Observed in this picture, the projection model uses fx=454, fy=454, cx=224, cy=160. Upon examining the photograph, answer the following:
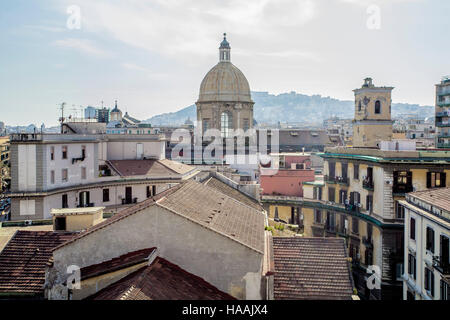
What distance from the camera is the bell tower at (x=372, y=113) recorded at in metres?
55.6

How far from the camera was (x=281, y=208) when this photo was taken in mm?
49062

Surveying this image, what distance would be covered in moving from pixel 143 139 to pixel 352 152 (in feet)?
73.7

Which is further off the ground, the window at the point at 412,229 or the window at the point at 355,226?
the window at the point at 412,229

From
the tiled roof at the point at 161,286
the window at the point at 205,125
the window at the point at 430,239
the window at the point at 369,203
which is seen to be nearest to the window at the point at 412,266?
the window at the point at 430,239

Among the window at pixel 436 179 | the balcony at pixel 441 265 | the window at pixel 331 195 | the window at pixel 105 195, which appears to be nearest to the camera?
the balcony at pixel 441 265

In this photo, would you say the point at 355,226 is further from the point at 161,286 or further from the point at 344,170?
the point at 161,286

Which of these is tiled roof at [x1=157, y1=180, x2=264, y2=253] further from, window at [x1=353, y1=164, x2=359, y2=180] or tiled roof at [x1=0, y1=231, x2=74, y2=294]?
window at [x1=353, y1=164, x2=359, y2=180]

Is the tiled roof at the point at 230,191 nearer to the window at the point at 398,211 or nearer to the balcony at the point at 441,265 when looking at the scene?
the balcony at the point at 441,265

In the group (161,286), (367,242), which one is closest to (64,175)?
(367,242)

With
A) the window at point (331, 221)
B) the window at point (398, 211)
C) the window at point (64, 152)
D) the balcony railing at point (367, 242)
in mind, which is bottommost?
the balcony railing at point (367, 242)

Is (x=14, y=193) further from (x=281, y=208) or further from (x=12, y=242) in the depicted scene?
(x=281, y=208)

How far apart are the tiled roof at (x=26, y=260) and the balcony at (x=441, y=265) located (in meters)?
16.8

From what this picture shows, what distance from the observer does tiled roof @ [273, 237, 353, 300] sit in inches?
597
